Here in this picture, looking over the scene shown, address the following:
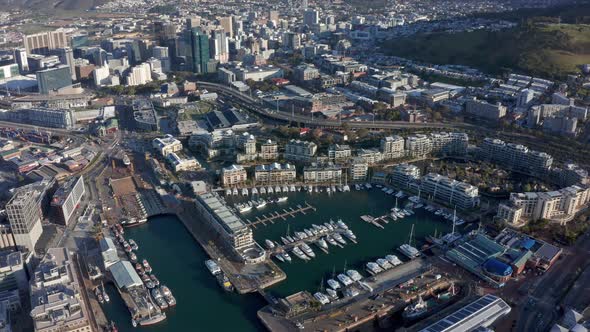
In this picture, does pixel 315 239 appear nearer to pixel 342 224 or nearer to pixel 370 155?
pixel 342 224

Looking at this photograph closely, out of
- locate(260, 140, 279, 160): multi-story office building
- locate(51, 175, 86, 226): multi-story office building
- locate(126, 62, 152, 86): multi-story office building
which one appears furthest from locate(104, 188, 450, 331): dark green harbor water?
locate(126, 62, 152, 86): multi-story office building

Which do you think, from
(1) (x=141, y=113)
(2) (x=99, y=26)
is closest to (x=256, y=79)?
(1) (x=141, y=113)

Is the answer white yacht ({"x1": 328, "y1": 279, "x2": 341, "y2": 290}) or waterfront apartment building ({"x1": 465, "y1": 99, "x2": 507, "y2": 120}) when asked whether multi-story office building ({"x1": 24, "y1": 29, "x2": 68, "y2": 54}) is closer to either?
waterfront apartment building ({"x1": 465, "y1": 99, "x2": 507, "y2": 120})

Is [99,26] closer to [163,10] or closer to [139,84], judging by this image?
[163,10]

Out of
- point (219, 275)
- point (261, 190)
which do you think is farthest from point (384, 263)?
point (261, 190)

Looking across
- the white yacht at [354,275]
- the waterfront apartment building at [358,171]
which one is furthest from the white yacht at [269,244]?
the waterfront apartment building at [358,171]

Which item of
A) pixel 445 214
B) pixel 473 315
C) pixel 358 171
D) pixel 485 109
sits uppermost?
pixel 485 109
